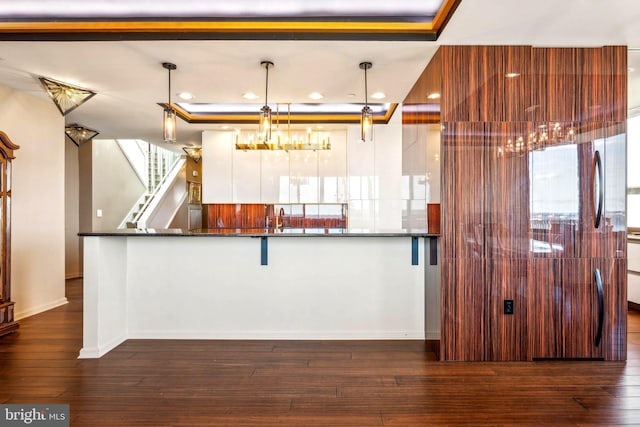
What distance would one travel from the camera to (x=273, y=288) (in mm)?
3219

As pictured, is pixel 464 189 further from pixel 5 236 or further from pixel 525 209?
pixel 5 236

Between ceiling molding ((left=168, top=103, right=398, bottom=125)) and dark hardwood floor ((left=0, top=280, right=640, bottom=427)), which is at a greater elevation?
ceiling molding ((left=168, top=103, right=398, bottom=125))

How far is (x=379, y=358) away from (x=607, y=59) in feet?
9.52

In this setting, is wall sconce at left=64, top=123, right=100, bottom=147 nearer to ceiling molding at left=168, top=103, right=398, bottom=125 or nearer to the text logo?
ceiling molding at left=168, top=103, right=398, bottom=125

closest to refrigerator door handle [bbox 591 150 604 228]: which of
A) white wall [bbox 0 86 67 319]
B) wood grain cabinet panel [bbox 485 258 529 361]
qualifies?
wood grain cabinet panel [bbox 485 258 529 361]

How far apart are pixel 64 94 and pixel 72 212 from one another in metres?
3.24

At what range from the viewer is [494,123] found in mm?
2752

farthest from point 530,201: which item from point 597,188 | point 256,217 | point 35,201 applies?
point 35,201

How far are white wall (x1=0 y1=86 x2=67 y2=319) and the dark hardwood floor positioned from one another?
44.0 inches

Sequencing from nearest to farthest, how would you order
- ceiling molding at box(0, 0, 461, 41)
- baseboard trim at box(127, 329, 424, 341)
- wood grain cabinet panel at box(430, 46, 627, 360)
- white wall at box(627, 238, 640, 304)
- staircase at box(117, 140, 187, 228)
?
ceiling molding at box(0, 0, 461, 41), wood grain cabinet panel at box(430, 46, 627, 360), baseboard trim at box(127, 329, 424, 341), white wall at box(627, 238, 640, 304), staircase at box(117, 140, 187, 228)

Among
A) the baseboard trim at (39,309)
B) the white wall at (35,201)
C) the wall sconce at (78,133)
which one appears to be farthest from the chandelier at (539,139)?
the wall sconce at (78,133)

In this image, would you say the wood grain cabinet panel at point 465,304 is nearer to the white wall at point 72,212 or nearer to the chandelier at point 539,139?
the chandelier at point 539,139

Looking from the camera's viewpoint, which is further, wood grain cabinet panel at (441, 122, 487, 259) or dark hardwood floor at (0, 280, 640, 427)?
wood grain cabinet panel at (441, 122, 487, 259)

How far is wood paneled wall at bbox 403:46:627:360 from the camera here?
9.00 feet
